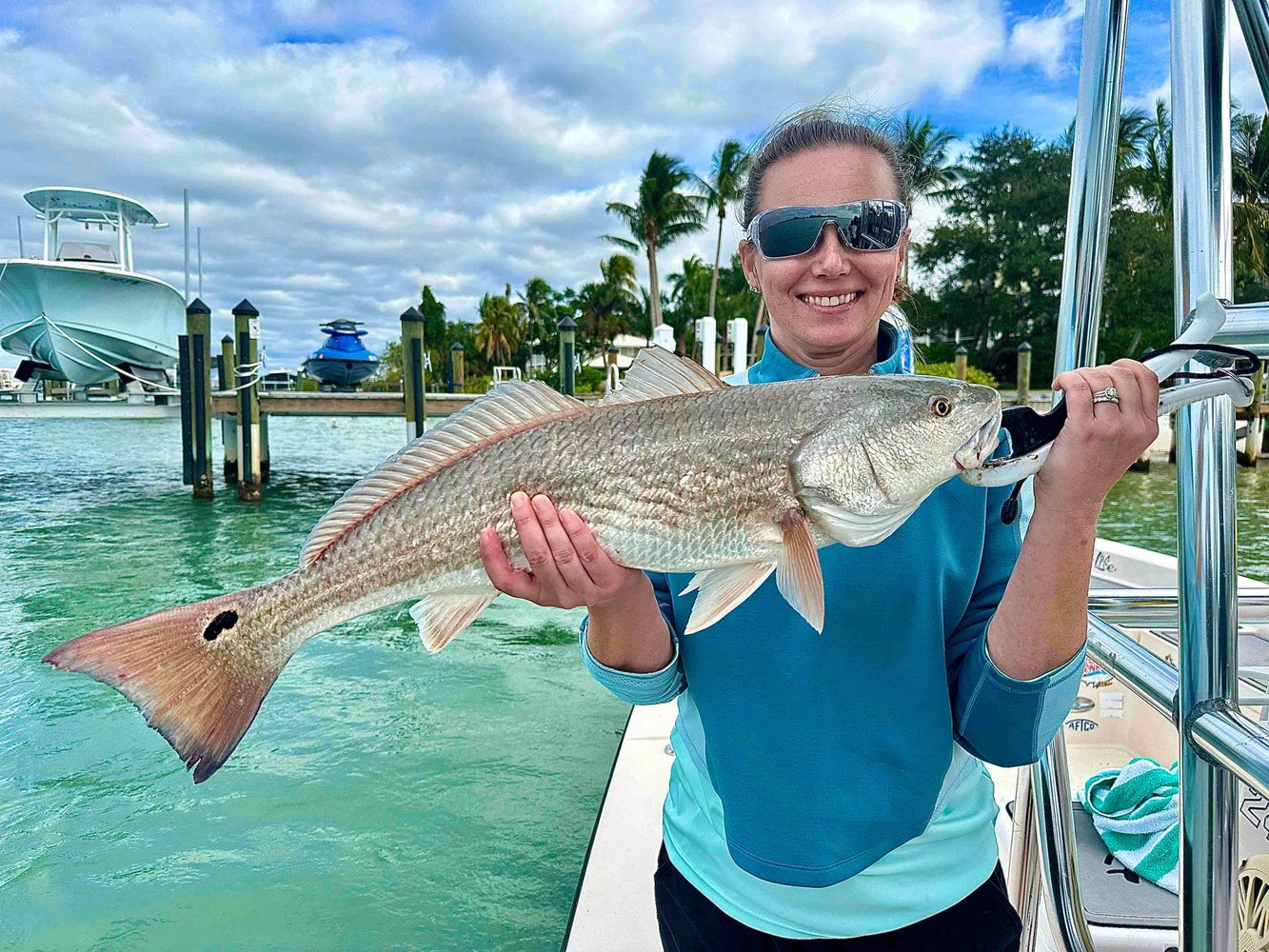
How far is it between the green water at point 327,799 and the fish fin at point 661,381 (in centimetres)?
392

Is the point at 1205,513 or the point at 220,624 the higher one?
the point at 1205,513

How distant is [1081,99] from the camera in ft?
4.58

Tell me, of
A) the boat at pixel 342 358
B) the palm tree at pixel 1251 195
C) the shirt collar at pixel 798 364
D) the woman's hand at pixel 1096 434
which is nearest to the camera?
the woman's hand at pixel 1096 434

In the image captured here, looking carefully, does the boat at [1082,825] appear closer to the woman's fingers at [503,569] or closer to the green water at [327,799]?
the woman's fingers at [503,569]

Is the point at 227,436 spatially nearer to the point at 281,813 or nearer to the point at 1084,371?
the point at 281,813

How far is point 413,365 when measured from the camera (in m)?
17.5

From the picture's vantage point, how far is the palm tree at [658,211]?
4803cm

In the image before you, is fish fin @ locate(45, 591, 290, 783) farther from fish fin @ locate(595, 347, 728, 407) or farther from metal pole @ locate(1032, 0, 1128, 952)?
metal pole @ locate(1032, 0, 1128, 952)

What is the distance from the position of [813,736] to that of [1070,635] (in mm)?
535

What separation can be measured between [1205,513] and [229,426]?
77.4ft

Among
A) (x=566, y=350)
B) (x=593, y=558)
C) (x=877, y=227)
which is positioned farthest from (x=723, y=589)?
(x=566, y=350)

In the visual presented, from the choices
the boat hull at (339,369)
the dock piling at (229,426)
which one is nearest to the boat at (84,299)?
the boat hull at (339,369)

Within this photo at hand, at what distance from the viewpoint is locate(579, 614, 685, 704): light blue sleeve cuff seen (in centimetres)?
186

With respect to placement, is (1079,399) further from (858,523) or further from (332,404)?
(332,404)
